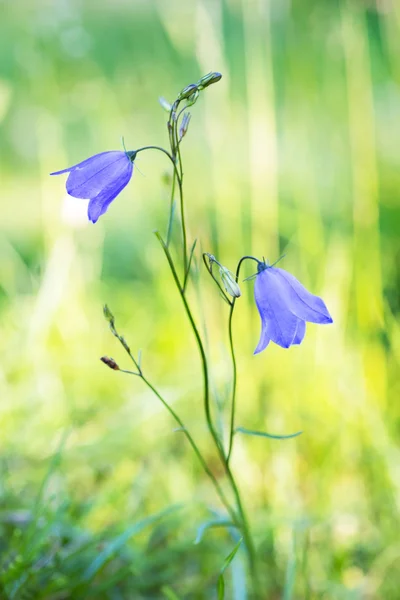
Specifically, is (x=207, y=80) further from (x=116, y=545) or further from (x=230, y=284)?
(x=116, y=545)

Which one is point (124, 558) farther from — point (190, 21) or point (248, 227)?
point (190, 21)

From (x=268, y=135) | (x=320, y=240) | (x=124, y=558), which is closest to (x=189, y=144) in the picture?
(x=268, y=135)

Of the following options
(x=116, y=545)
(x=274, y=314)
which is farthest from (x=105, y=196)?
(x=116, y=545)

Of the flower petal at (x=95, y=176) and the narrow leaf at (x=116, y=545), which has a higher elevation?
the flower petal at (x=95, y=176)

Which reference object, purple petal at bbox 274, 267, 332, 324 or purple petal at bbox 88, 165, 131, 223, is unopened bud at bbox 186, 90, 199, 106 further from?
purple petal at bbox 274, 267, 332, 324

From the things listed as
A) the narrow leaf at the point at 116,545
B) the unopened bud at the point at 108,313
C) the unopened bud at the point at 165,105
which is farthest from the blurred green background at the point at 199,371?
the unopened bud at the point at 165,105

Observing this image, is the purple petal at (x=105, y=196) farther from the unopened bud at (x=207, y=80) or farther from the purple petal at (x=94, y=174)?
the unopened bud at (x=207, y=80)

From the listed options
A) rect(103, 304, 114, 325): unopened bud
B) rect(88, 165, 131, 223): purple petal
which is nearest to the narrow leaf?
rect(103, 304, 114, 325): unopened bud
